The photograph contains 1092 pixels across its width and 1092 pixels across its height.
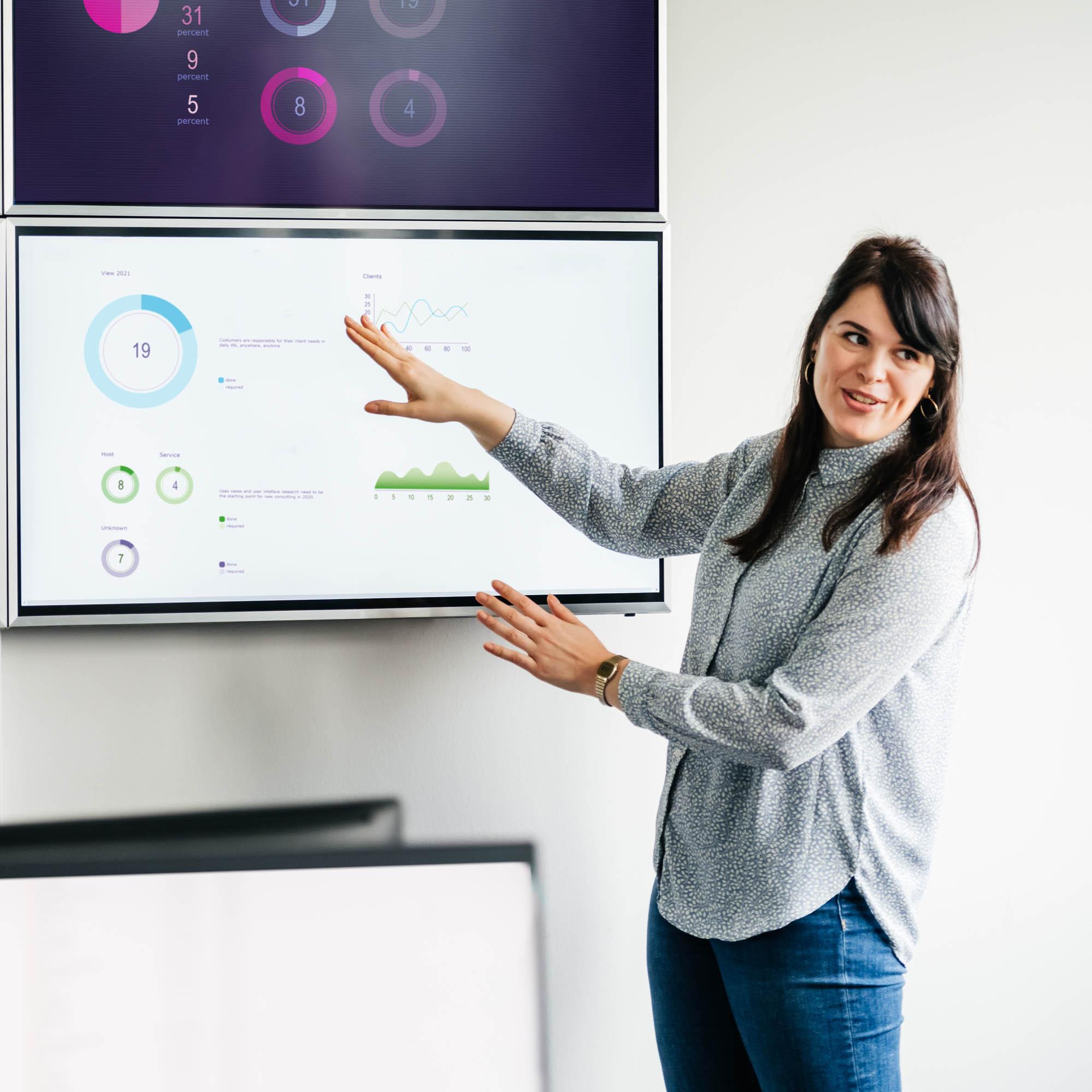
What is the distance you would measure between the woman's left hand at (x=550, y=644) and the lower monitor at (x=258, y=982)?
0.54 m

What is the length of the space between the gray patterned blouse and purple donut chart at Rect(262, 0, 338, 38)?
1.00 m

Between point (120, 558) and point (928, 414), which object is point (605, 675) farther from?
point (120, 558)

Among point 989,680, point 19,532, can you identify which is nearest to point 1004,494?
point 989,680

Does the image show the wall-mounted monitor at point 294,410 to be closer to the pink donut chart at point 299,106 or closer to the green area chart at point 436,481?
the green area chart at point 436,481

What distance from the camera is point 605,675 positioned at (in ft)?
3.62

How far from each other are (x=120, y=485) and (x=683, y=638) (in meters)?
0.97

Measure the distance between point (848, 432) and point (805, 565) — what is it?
0.17 metres

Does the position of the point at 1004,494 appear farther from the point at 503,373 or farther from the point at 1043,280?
the point at 503,373

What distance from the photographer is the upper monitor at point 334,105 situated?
4.63ft

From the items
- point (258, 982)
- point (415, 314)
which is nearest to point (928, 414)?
point (415, 314)

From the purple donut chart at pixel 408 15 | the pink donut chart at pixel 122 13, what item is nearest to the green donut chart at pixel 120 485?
the pink donut chart at pixel 122 13

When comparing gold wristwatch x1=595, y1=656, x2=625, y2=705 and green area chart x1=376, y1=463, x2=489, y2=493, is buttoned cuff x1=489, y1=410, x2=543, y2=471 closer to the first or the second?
green area chart x1=376, y1=463, x2=489, y2=493

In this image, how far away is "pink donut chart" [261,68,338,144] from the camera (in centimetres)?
143

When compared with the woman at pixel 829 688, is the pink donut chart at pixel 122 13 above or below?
above
